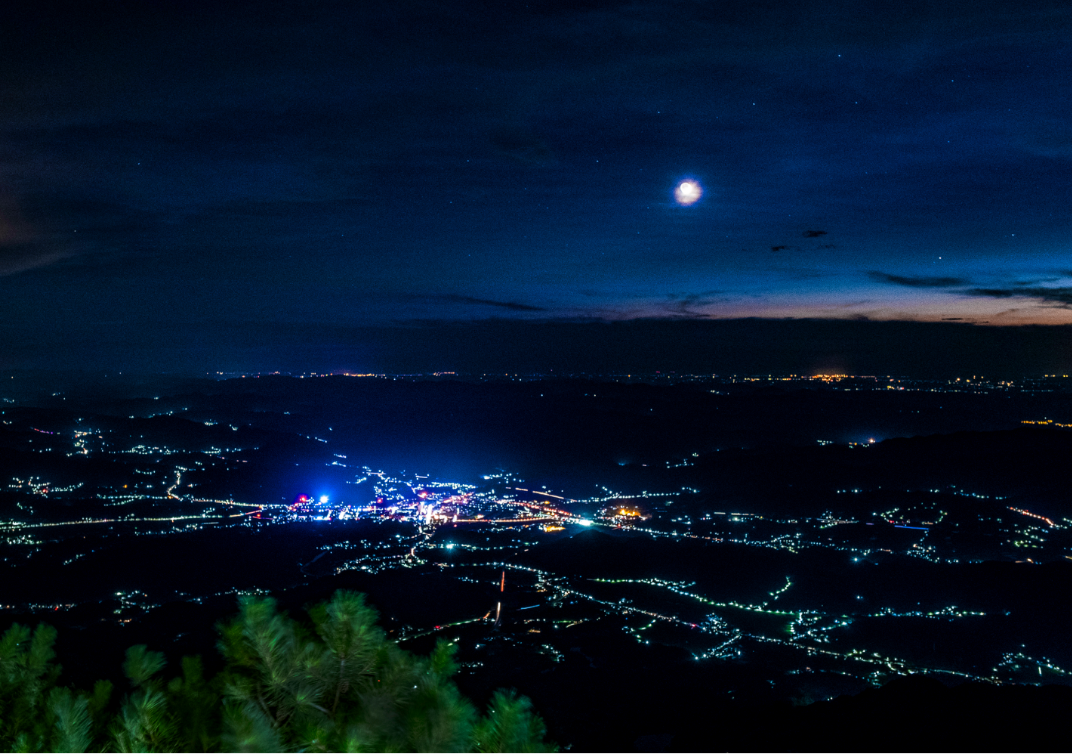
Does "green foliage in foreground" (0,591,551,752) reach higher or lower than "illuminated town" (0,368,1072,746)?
higher

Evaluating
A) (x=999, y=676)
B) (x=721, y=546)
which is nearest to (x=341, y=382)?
(x=721, y=546)

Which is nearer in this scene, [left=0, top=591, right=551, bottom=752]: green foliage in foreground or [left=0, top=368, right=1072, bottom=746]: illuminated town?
[left=0, top=591, right=551, bottom=752]: green foliage in foreground

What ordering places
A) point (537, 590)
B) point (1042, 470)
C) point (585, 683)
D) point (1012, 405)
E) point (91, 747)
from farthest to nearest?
point (1012, 405) → point (1042, 470) → point (537, 590) → point (585, 683) → point (91, 747)

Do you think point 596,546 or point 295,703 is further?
point 596,546

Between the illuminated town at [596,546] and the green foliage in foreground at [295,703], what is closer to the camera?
the green foliage in foreground at [295,703]

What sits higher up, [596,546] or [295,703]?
[295,703]

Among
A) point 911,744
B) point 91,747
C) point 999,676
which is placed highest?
point 91,747

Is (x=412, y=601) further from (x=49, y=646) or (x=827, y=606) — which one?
(x=49, y=646)

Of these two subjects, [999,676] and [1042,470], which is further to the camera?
[1042,470]
